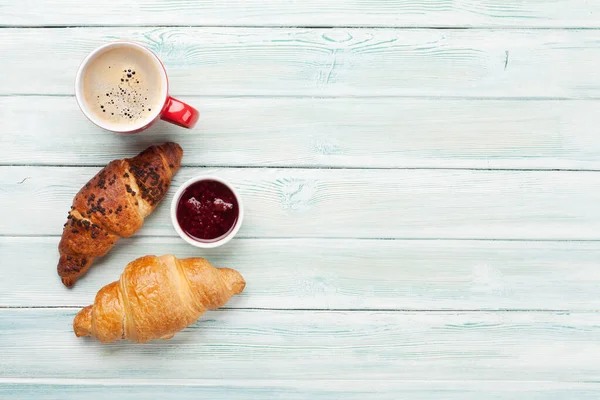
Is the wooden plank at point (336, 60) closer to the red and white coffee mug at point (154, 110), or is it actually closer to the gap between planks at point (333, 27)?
the gap between planks at point (333, 27)

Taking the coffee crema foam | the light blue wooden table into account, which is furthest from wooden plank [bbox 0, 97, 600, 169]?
the coffee crema foam

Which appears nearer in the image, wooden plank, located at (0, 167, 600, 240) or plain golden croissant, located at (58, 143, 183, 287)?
plain golden croissant, located at (58, 143, 183, 287)

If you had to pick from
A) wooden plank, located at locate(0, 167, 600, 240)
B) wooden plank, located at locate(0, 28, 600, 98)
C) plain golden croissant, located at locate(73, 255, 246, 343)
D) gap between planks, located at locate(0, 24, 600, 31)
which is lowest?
plain golden croissant, located at locate(73, 255, 246, 343)

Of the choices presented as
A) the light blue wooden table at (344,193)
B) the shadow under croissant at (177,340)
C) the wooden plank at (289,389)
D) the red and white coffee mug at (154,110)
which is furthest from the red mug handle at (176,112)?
the wooden plank at (289,389)

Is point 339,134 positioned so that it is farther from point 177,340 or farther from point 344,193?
point 177,340

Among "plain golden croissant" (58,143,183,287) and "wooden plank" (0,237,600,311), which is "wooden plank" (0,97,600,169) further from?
"wooden plank" (0,237,600,311)

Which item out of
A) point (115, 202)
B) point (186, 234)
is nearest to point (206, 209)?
point (186, 234)

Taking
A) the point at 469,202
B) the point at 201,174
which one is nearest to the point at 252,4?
the point at 201,174
